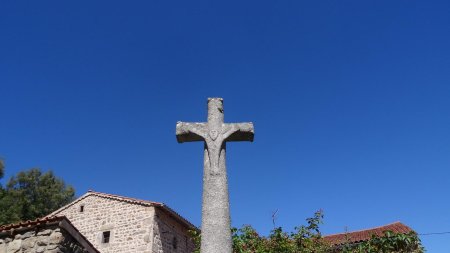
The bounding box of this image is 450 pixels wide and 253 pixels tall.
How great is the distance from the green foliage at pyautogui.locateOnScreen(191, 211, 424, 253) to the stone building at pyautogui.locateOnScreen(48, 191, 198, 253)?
408cm

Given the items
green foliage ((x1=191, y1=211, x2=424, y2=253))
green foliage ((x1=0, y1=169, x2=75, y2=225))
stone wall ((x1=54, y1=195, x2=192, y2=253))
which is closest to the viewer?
green foliage ((x1=191, y1=211, x2=424, y2=253))

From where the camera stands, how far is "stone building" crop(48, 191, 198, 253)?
52.1ft

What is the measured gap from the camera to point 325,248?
1170 centimetres

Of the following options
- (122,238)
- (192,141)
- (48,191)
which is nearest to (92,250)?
(192,141)

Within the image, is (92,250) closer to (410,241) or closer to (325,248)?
(325,248)

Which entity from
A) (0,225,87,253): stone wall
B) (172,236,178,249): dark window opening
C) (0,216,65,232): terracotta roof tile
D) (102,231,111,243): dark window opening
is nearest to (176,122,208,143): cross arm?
(0,216,65,232): terracotta roof tile

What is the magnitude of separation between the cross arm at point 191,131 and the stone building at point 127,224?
11244 millimetres

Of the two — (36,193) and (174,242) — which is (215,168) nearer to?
(174,242)

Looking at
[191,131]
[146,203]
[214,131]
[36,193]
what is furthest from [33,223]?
[36,193]

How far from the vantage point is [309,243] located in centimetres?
1171

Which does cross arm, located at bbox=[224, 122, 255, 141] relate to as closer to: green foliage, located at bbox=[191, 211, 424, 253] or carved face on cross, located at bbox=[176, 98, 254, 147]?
carved face on cross, located at bbox=[176, 98, 254, 147]

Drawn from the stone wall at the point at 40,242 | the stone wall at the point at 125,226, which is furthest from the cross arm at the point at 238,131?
the stone wall at the point at 125,226

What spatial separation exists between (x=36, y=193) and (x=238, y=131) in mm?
32822

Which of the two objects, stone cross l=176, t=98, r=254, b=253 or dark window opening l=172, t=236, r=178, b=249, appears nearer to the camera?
stone cross l=176, t=98, r=254, b=253
